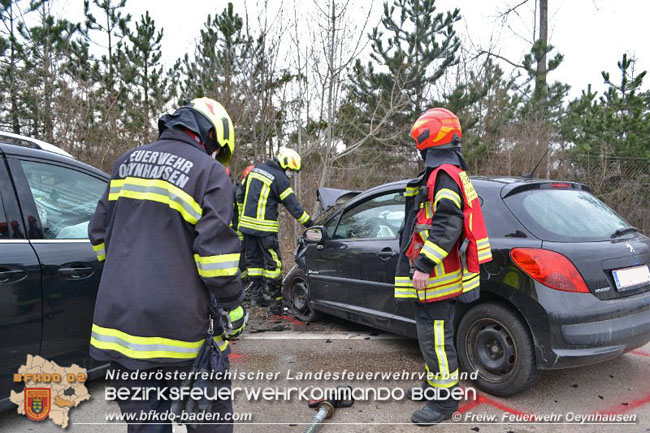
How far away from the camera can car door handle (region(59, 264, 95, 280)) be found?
2746 mm

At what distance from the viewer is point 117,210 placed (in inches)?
76.0

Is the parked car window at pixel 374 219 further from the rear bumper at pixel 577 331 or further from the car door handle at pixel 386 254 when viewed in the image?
the rear bumper at pixel 577 331

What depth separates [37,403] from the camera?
2.72m

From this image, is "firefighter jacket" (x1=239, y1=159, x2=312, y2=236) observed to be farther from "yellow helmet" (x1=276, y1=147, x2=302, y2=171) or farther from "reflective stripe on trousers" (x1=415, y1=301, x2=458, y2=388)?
"reflective stripe on trousers" (x1=415, y1=301, x2=458, y2=388)

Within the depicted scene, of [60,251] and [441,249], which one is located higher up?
[441,249]

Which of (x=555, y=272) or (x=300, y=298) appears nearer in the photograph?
(x=555, y=272)

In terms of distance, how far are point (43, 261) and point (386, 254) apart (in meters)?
2.50

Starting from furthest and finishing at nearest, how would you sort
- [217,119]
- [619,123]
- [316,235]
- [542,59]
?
[542,59]
[619,123]
[316,235]
[217,119]

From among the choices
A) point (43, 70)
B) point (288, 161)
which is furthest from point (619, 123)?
point (43, 70)

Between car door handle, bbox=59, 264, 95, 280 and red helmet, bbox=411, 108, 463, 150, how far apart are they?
91.4 inches

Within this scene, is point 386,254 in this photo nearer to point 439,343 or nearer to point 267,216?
point 439,343

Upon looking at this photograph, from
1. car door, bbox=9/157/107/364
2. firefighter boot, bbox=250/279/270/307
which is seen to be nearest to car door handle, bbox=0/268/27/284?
car door, bbox=9/157/107/364

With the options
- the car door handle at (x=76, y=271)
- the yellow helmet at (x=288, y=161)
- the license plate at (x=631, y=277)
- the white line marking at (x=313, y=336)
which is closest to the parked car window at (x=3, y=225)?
the car door handle at (x=76, y=271)

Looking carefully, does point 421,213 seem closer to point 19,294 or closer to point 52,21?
point 19,294
